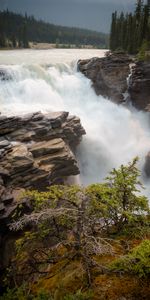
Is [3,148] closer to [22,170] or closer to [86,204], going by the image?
[22,170]

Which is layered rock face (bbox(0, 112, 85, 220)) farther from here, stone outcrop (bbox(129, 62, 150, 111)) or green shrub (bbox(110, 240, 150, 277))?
stone outcrop (bbox(129, 62, 150, 111))

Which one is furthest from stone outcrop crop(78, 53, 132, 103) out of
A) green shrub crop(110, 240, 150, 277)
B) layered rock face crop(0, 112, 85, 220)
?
green shrub crop(110, 240, 150, 277)

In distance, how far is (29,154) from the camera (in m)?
25.8

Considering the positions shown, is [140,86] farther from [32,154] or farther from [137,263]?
[137,263]

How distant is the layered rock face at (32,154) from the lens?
76.6 ft

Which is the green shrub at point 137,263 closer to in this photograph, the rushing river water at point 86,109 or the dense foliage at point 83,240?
the dense foliage at point 83,240

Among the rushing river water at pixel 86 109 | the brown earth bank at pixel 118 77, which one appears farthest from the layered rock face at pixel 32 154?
the brown earth bank at pixel 118 77

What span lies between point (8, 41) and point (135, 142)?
9397 cm

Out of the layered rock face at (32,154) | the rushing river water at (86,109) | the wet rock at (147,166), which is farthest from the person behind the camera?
the rushing river water at (86,109)

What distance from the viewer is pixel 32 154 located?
1064 inches

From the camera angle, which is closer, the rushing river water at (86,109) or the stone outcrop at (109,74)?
the rushing river water at (86,109)

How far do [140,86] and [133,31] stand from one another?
31.5 m

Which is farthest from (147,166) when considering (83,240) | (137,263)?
(137,263)

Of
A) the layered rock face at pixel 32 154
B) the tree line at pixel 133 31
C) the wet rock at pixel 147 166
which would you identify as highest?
the tree line at pixel 133 31
